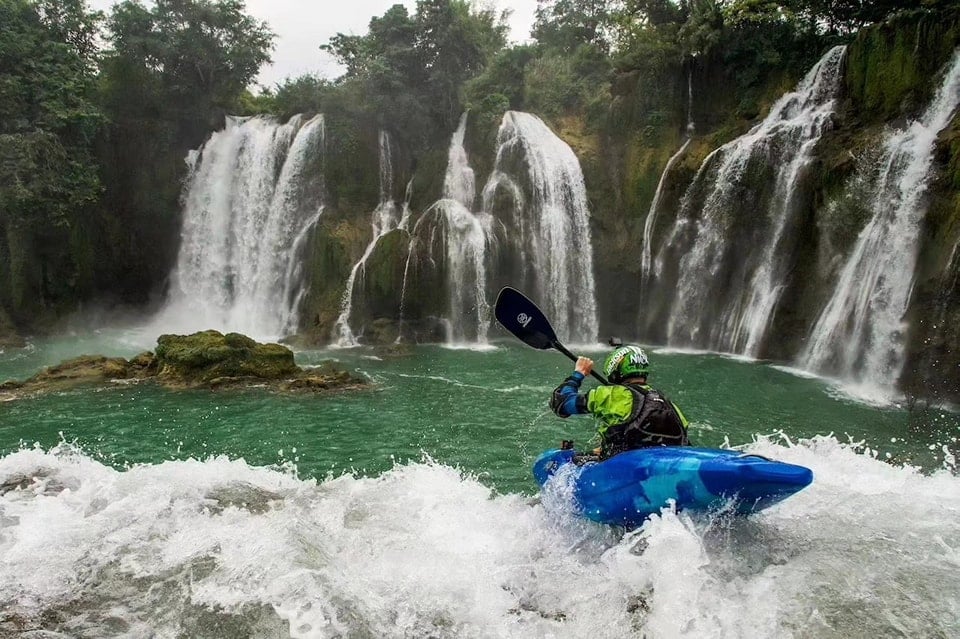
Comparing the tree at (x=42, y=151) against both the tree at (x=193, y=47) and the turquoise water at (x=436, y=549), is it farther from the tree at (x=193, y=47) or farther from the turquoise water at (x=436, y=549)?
the turquoise water at (x=436, y=549)

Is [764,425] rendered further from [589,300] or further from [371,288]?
[371,288]

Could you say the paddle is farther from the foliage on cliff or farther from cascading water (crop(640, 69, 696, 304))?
the foliage on cliff

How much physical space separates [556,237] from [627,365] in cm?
1362

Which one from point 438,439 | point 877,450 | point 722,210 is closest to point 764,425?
point 877,450

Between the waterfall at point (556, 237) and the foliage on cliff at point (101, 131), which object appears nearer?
the foliage on cliff at point (101, 131)

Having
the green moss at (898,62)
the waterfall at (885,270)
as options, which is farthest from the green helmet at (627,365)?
the green moss at (898,62)

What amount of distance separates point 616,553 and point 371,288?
13912mm

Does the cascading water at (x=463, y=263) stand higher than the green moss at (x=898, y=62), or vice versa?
the green moss at (x=898, y=62)

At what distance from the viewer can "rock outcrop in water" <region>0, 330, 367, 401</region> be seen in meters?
10.7

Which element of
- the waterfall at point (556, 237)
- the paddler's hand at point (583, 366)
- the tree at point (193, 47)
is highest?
the tree at point (193, 47)

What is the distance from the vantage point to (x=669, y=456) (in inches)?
143

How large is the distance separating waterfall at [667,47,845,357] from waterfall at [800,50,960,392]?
1.75 metres

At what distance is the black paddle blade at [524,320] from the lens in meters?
5.96

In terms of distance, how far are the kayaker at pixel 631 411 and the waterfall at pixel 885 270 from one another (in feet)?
27.4
